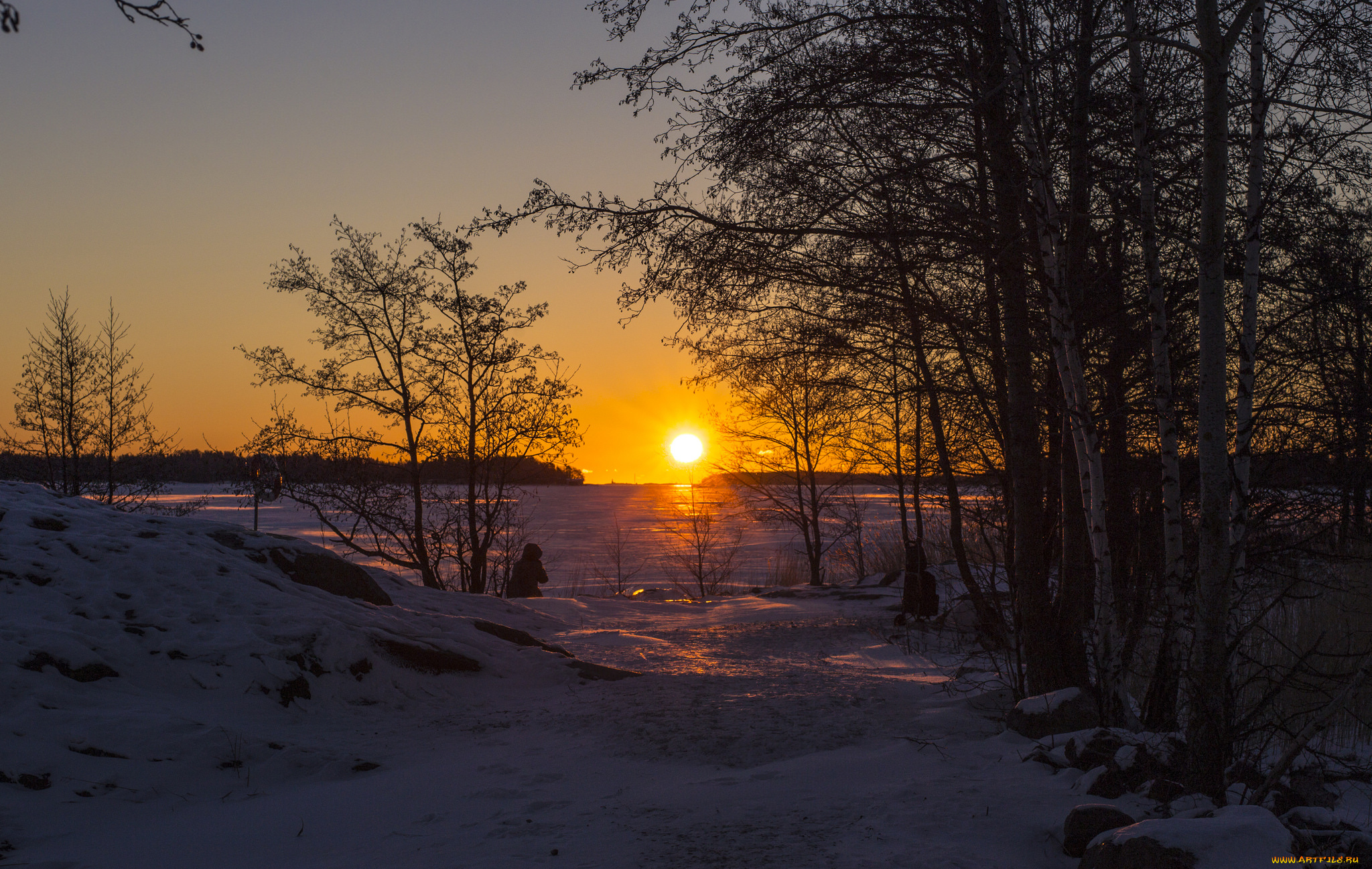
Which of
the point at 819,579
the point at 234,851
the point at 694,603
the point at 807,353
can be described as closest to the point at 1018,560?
the point at 807,353

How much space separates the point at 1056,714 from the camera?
4.76m

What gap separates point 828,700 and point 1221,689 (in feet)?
10.9

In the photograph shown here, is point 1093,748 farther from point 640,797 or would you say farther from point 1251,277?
point 1251,277

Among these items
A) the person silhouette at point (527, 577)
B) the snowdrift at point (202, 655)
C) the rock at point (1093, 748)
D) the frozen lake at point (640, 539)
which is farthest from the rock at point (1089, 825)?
the frozen lake at point (640, 539)

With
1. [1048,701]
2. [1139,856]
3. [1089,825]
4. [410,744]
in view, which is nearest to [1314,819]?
[1089,825]

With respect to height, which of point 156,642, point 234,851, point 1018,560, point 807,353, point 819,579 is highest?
point 807,353

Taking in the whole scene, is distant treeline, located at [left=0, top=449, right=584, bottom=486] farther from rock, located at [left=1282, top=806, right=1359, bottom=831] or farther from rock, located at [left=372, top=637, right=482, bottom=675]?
rock, located at [left=1282, top=806, right=1359, bottom=831]

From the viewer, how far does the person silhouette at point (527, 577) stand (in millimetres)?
15930

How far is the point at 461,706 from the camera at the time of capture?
21.4 feet

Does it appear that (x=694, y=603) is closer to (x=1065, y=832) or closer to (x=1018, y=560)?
(x=1018, y=560)

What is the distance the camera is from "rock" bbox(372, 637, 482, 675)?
22.7 ft

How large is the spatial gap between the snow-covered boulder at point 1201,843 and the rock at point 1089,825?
40 centimetres

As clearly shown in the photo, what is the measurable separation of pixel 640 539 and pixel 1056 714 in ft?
127

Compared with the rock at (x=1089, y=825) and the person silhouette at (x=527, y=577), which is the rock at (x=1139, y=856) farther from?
the person silhouette at (x=527, y=577)
